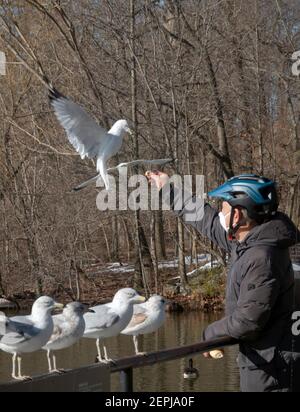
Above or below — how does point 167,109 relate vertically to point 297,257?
above

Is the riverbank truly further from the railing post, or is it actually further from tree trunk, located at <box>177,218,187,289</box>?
the railing post

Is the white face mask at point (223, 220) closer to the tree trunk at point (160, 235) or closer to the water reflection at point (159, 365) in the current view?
the water reflection at point (159, 365)

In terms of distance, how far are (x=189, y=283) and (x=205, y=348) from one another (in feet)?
46.7

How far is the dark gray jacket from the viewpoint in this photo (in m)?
2.67

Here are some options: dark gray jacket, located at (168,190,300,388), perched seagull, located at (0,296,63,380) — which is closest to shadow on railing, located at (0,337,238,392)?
dark gray jacket, located at (168,190,300,388)

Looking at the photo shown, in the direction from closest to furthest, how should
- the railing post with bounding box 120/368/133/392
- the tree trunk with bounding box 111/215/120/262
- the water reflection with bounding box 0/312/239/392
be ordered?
the railing post with bounding box 120/368/133/392 < the water reflection with bounding box 0/312/239/392 < the tree trunk with bounding box 111/215/120/262

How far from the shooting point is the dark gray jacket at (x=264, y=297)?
2.67m

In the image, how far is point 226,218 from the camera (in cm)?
292

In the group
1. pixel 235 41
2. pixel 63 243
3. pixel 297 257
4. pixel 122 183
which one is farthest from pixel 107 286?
pixel 297 257

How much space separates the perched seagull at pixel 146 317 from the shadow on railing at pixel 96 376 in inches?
50.4

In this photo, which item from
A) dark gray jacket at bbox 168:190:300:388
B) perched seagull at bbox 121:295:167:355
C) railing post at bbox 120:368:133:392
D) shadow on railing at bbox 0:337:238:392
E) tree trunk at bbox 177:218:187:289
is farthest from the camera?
tree trunk at bbox 177:218:187:289

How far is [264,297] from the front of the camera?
266 cm

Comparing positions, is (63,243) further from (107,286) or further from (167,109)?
(167,109)

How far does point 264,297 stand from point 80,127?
5077 mm
